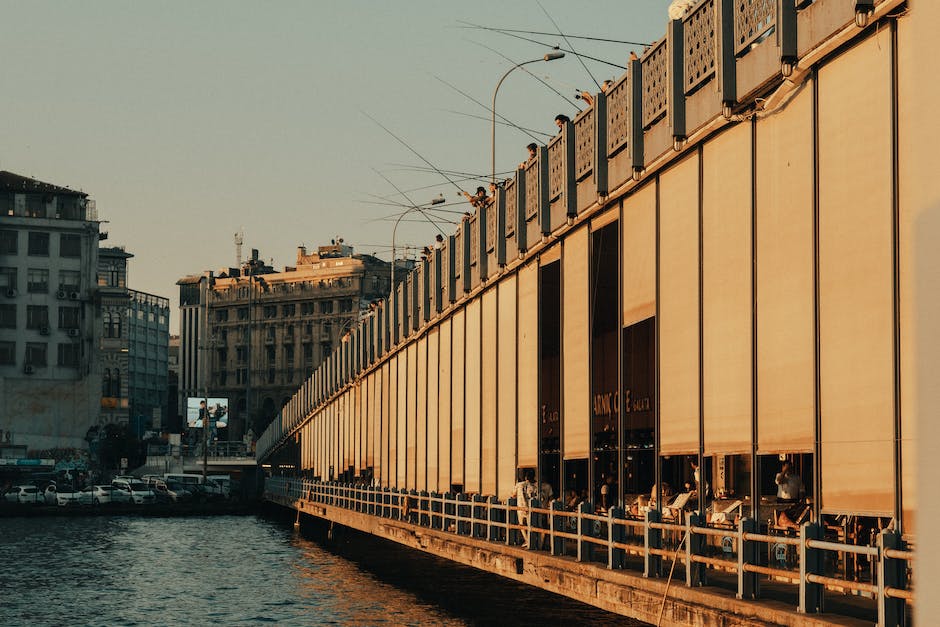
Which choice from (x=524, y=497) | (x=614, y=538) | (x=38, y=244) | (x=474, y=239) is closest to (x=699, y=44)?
(x=614, y=538)

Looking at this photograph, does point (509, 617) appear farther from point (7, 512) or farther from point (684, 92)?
point (7, 512)

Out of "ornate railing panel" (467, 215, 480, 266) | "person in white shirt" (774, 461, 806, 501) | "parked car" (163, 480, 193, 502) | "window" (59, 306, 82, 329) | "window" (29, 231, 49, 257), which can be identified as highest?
"window" (29, 231, 49, 257)

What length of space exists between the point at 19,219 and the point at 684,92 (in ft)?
441

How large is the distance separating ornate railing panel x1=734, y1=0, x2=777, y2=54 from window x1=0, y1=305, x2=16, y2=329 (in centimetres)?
13390

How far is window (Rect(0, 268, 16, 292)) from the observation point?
144 metres

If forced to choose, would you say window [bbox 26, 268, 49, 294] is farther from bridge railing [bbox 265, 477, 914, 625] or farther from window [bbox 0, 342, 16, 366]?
bridge railing [bbox 265, 477, 914, 625]

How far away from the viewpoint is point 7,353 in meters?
142

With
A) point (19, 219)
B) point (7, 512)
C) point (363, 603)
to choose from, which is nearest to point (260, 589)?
point (363, 603)

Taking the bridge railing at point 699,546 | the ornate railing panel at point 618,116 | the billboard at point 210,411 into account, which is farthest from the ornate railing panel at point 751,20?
the billboard at point 210,411

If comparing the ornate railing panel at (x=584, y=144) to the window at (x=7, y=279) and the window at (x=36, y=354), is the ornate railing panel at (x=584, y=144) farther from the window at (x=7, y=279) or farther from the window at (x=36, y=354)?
the window at (x=7, y=279)

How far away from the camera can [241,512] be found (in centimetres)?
10769

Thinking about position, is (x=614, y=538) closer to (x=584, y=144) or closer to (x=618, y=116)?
(x=618, y=116)

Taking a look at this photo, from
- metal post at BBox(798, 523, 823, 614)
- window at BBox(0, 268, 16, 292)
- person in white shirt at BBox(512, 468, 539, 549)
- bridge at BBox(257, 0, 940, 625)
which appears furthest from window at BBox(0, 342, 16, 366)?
metal post at BBox(798, 523, 823, 614)

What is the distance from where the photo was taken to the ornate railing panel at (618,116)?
2428 centimetres
